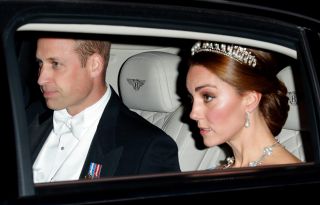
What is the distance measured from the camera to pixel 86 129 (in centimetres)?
313

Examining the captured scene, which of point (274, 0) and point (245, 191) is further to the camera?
point (274, 0)

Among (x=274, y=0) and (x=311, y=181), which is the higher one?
(x=274, y=0)

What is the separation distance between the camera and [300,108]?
3027 millimetres

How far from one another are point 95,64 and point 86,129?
0.34 m

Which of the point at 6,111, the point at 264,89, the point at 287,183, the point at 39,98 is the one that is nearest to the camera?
the point at 6,111

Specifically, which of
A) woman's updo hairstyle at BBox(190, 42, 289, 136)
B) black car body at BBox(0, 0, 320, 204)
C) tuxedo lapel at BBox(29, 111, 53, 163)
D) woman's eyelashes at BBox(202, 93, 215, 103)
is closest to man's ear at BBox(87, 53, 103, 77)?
tuxedo lapel at BBox(29, 111, 53, 163)

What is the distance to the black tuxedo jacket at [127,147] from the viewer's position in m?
2.87

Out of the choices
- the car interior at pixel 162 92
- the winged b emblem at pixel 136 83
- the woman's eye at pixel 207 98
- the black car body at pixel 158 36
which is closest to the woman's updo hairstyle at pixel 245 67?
the woman's eye at pixel 207 98

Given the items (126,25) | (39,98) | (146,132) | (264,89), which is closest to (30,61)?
(39,98)

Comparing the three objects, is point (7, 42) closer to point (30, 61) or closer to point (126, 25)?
point (126, 25)

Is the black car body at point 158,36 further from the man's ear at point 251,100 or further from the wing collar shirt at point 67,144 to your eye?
the wing collar shirt at point 67,144

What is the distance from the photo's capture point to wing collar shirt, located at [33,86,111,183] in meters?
3.04

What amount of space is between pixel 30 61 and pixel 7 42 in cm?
185

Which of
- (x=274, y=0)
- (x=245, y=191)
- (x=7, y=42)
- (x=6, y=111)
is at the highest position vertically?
(x=274, y=0)
